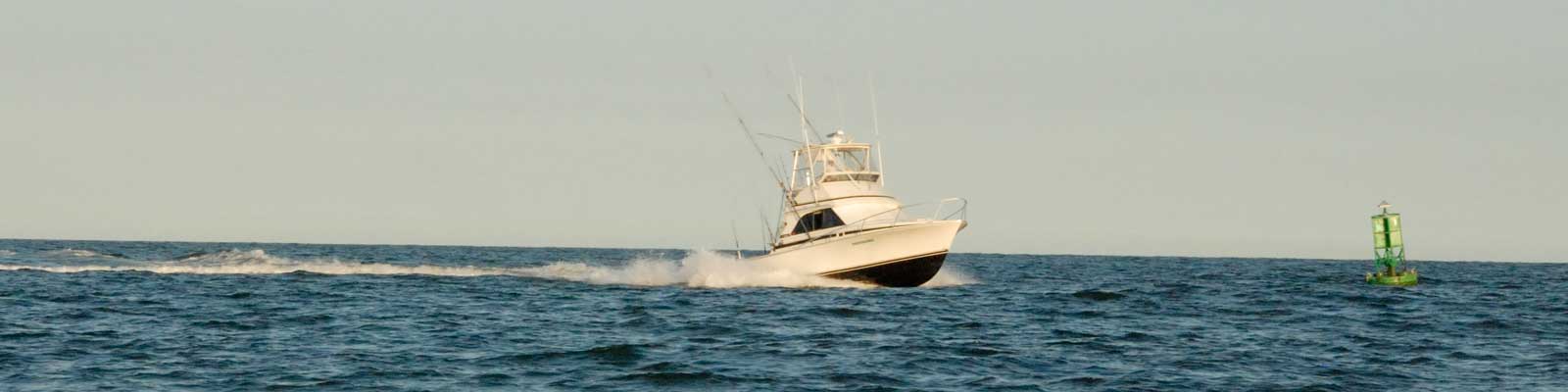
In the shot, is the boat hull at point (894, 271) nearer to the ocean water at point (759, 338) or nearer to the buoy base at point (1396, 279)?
the ocean water at point (759, 338)

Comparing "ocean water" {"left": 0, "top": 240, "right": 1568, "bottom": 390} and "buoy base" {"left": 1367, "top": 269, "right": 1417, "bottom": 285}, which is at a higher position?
"buoy base" {"left": 1367, "top": 269, "right": 1417, "bottom": 285}

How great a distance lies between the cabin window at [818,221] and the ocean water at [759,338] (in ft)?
5.05

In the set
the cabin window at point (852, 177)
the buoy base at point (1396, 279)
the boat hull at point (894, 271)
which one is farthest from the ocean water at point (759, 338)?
the buoy base at point (1396, 279)

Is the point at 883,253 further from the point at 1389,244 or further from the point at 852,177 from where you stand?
the point at 1389,244

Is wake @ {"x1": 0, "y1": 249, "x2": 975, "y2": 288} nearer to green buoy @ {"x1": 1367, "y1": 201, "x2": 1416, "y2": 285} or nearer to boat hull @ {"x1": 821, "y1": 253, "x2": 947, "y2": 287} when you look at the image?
boat hull @ {"x1": 821, "y1": 253, "x2": 947, "y2": 287}

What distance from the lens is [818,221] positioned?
37.8 meters

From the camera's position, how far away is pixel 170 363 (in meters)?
18.1

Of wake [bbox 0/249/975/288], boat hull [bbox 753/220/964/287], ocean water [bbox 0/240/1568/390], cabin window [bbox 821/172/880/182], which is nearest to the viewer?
ocean water [bbox 0/240/1568/390]

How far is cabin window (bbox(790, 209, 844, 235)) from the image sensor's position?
37250 millimetres

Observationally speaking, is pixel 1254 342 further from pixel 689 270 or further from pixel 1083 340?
pixel 689 270

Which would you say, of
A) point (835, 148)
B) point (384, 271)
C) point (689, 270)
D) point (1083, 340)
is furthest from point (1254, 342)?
point (384, 271)

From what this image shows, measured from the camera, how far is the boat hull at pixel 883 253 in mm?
36438

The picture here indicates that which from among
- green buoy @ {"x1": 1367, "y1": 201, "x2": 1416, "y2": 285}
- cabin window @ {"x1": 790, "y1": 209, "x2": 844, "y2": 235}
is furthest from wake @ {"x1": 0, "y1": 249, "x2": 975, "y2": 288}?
green buoy @ {"x1": 1367, "y1": 201, "x2": 1416, "y2": 285}

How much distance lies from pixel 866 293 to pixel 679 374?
55.9 feet
